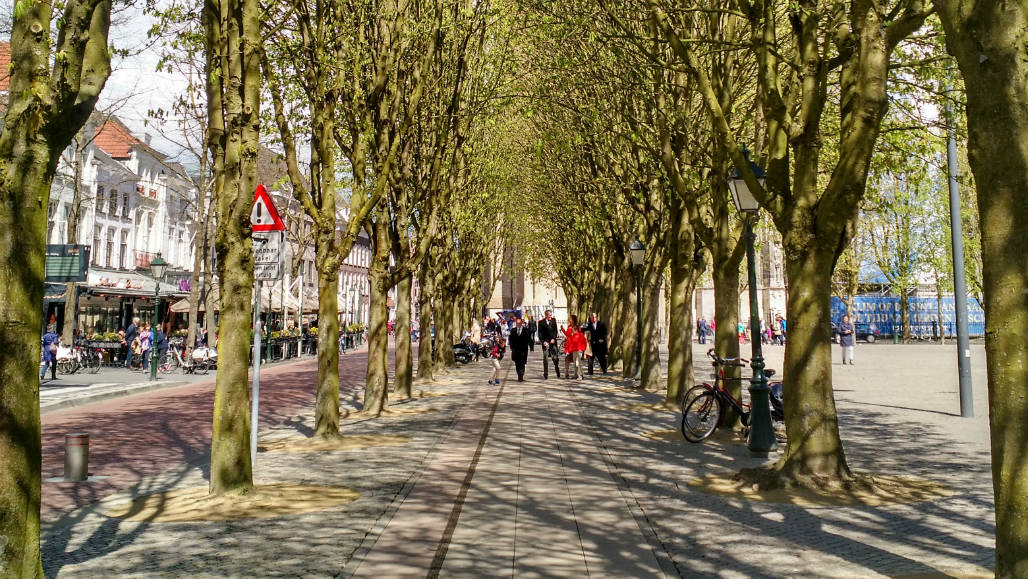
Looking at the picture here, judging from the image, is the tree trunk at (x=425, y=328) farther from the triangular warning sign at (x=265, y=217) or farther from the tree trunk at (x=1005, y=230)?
the tree trunk at (x=1005, y=230)

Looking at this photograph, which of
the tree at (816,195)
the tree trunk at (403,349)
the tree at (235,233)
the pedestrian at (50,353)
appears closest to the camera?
the tree at (235,233)

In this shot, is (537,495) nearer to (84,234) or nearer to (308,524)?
(308,524)

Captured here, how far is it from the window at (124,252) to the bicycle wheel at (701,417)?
41781 millimetres

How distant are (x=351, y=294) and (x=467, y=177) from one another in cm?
6787

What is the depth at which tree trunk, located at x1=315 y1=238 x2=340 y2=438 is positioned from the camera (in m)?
12.0

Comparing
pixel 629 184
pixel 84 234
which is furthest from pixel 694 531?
pixel 84 234

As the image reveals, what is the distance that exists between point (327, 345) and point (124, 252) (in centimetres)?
3936

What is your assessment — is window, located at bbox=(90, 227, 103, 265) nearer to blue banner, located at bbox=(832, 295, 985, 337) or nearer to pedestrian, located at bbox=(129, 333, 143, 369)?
pedestrian, located at bbox=(129, 333, 143, 369)

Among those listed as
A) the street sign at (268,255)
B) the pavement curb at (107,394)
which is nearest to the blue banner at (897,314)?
the pavement curb at (107,394)

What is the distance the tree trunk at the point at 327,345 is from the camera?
472 inches

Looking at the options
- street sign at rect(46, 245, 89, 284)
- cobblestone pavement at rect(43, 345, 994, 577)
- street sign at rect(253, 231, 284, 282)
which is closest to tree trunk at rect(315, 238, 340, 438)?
cobblestone pavement at rect(43, 345, 994, 577)

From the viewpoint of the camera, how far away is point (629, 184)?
21.2 metres

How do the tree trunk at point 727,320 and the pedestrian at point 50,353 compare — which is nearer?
the tree trunk at point 727,320

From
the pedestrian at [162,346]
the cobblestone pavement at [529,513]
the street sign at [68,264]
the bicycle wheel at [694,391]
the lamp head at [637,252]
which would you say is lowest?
the cobblestone pavement at [529,513]
